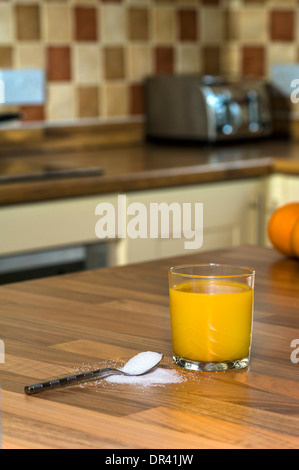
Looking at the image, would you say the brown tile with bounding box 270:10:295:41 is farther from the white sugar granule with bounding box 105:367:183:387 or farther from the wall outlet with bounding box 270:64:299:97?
the white sugar granule with bounding box 105:367:183:387

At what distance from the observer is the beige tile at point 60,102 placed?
9.24ft

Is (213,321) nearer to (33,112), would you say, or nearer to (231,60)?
(33,112)

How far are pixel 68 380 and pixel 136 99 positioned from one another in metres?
2.41

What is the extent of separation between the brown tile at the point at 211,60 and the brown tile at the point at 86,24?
1.79 feet

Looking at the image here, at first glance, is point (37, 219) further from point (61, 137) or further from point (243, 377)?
point (243, 377)

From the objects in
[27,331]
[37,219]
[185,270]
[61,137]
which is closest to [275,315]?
[185,270]

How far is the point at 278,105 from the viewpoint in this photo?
3164 millimetres

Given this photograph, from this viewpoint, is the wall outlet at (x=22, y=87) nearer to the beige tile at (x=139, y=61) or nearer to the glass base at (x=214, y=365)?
the beige tile at (x=139, y=61)

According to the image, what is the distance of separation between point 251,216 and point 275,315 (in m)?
1.55

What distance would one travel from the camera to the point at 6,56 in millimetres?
2660

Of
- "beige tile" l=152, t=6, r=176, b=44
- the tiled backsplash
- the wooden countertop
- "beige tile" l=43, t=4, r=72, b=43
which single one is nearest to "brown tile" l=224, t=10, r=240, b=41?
the tiled backsplash

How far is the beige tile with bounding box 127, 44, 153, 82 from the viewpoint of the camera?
3.02m

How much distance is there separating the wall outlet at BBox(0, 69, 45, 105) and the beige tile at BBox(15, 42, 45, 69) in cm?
2

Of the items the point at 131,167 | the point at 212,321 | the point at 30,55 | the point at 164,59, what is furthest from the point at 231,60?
the point at 212,321
